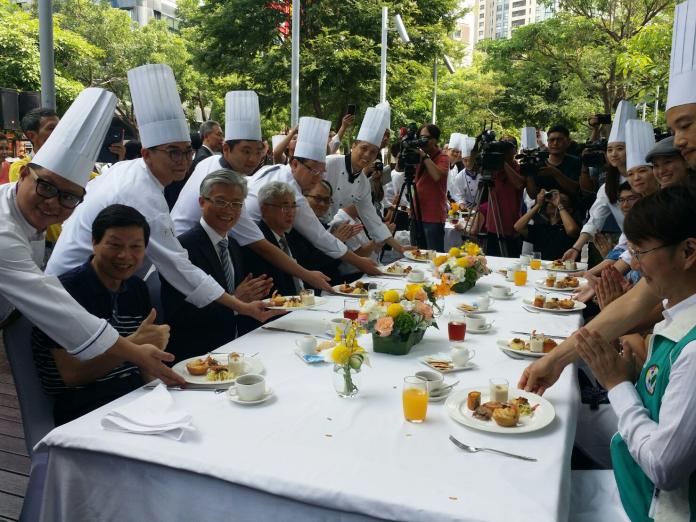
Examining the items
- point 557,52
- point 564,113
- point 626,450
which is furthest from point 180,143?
point 564,113

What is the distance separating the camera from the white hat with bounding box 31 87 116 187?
2106 mm

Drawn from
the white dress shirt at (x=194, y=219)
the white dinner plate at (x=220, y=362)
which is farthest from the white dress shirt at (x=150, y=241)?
the white dinner plate at (x=220, y=362)

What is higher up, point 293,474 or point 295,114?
point 295,114

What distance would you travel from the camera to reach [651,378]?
150cm

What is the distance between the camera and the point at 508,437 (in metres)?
1.61

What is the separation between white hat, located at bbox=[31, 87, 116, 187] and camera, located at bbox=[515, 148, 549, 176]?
4.00m

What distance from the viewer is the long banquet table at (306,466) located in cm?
131

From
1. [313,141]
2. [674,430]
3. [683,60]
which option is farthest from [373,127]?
[674,430]

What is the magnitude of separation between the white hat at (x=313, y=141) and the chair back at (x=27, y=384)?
2.49 metres

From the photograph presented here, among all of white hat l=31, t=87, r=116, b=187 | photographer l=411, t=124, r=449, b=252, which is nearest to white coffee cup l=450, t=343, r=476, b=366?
white hat l=31, t=87, r=116, b=187

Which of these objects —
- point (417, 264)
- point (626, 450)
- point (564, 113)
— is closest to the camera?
point (626, 450)

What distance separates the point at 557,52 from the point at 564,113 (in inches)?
97.9

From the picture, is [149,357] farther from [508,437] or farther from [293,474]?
[508,437]

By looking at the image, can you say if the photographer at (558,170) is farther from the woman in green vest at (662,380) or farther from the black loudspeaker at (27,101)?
the black loudspeaker at (27,101)
